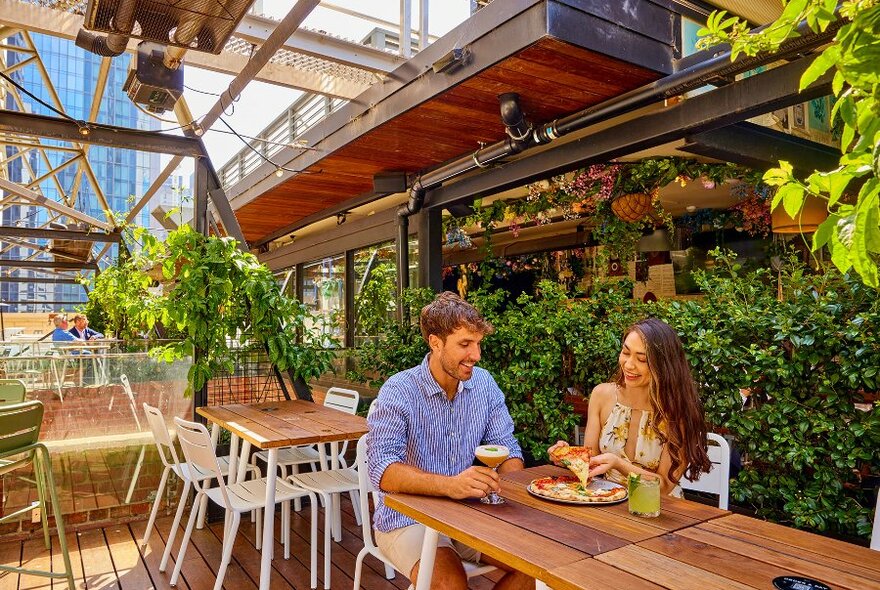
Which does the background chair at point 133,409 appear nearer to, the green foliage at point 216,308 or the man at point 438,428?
the green foliage at point 216,308

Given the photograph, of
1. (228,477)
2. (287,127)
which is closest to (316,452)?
(228,477)

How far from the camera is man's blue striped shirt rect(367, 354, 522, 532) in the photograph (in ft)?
7.25

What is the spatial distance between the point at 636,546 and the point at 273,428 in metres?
2.36

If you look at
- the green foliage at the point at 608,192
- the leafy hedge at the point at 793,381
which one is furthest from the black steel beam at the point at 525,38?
the green foliage at the point at 608,192

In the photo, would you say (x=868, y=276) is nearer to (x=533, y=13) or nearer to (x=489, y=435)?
(x=489, y=435)

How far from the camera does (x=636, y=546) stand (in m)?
1.63

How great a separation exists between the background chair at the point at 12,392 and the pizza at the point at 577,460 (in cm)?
357

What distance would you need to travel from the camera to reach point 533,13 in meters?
3.17

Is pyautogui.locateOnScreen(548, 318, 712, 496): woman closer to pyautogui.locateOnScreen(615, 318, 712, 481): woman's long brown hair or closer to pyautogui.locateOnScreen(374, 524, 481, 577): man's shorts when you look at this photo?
pyautogui.locateOnScreen(615, 318, 712, 481): woman's long brown hair

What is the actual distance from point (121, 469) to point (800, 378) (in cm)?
425

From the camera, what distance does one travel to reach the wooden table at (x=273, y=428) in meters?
3.19

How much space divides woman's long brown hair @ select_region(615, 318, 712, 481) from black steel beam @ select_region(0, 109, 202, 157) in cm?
383

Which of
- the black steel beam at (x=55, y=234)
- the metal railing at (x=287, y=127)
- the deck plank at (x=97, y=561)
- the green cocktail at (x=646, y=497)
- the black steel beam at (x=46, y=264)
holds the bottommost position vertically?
the deck plank at (x=97, y=561)

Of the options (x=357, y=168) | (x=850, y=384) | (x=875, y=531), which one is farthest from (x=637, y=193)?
(x=875, y=531)
